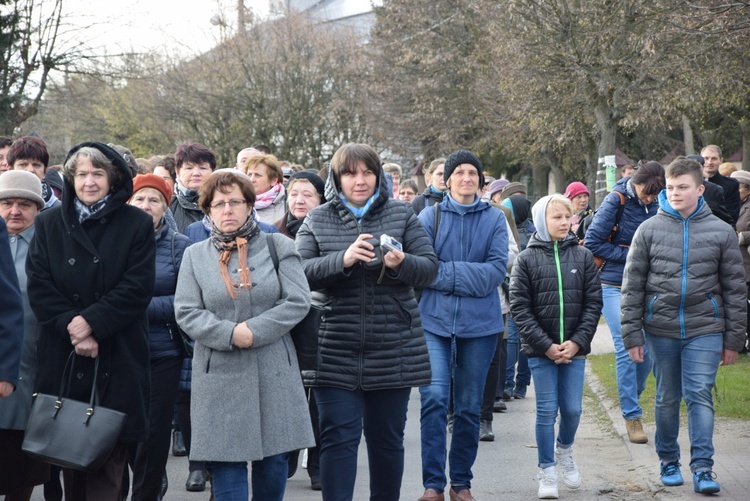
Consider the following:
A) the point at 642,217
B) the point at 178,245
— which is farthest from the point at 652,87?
the point at 178,245

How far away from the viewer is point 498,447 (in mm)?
8664

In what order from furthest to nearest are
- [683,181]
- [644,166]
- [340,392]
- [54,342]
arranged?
1. [644,166]
2. [683,181]
3. [340,392]
4. [54,342]

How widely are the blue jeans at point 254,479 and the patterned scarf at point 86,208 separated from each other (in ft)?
4.54

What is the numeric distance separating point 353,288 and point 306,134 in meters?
31.5

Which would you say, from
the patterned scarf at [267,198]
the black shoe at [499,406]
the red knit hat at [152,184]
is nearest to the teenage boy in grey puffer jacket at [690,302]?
the patterned scarf at [267,198]

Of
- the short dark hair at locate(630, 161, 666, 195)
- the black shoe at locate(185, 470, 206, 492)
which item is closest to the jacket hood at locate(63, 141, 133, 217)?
the black shoe at locate(185, 470, 206, 492)

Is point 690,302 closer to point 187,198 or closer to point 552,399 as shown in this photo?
point 552,399

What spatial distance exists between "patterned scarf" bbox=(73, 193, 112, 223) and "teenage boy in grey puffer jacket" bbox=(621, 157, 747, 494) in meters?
3.57

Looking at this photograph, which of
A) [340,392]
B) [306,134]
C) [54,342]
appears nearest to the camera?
[54,342]

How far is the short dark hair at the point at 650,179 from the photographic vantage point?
8.49 meters

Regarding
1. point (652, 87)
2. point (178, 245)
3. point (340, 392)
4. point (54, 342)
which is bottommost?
point (340, 392)

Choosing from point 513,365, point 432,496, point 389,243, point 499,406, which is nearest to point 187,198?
point 389,243

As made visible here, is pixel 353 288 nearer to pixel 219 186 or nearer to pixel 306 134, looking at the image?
pixel 219 186

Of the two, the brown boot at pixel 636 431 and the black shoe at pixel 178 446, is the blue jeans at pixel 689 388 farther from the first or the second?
the black shoe at pixel 178 446
